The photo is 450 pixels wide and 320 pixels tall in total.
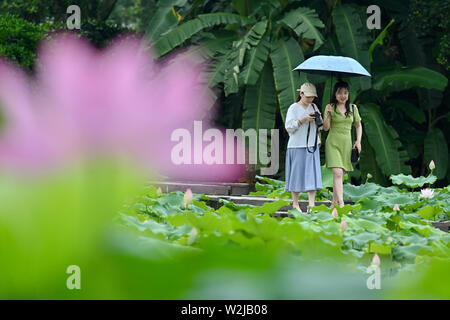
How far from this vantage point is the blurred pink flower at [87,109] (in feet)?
1.66

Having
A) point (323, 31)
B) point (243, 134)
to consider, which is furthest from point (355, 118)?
point (323, 31)

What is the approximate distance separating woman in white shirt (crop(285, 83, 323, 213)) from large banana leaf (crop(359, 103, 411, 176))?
347cm

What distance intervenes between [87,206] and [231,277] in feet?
0.43

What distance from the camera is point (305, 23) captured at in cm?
→ 984

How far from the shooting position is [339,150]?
22.2 ft

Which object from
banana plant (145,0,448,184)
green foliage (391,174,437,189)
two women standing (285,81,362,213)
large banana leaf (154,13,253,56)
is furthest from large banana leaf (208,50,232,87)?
two women standing (285,81,362,213)

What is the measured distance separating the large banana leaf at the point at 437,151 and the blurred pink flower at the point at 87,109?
33.7ft

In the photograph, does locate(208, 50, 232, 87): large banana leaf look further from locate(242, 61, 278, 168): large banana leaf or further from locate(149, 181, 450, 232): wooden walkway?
locate(149, 181, 450, 232): wooden walkway

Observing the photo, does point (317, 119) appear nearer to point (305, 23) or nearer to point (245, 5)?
point (305, 23)

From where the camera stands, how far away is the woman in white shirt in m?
6.51

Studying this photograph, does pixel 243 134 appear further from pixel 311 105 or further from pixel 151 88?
pixel 151 88

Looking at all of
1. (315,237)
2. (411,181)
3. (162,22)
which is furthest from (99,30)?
(315,237)

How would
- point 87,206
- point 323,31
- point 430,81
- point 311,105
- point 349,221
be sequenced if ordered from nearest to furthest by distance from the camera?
point 87,206, point 349,221, point 311,105, point 430,81, point 323,31

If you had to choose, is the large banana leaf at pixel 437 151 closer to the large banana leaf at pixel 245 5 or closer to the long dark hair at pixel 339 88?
the large banana leaf at pixel 245 5
